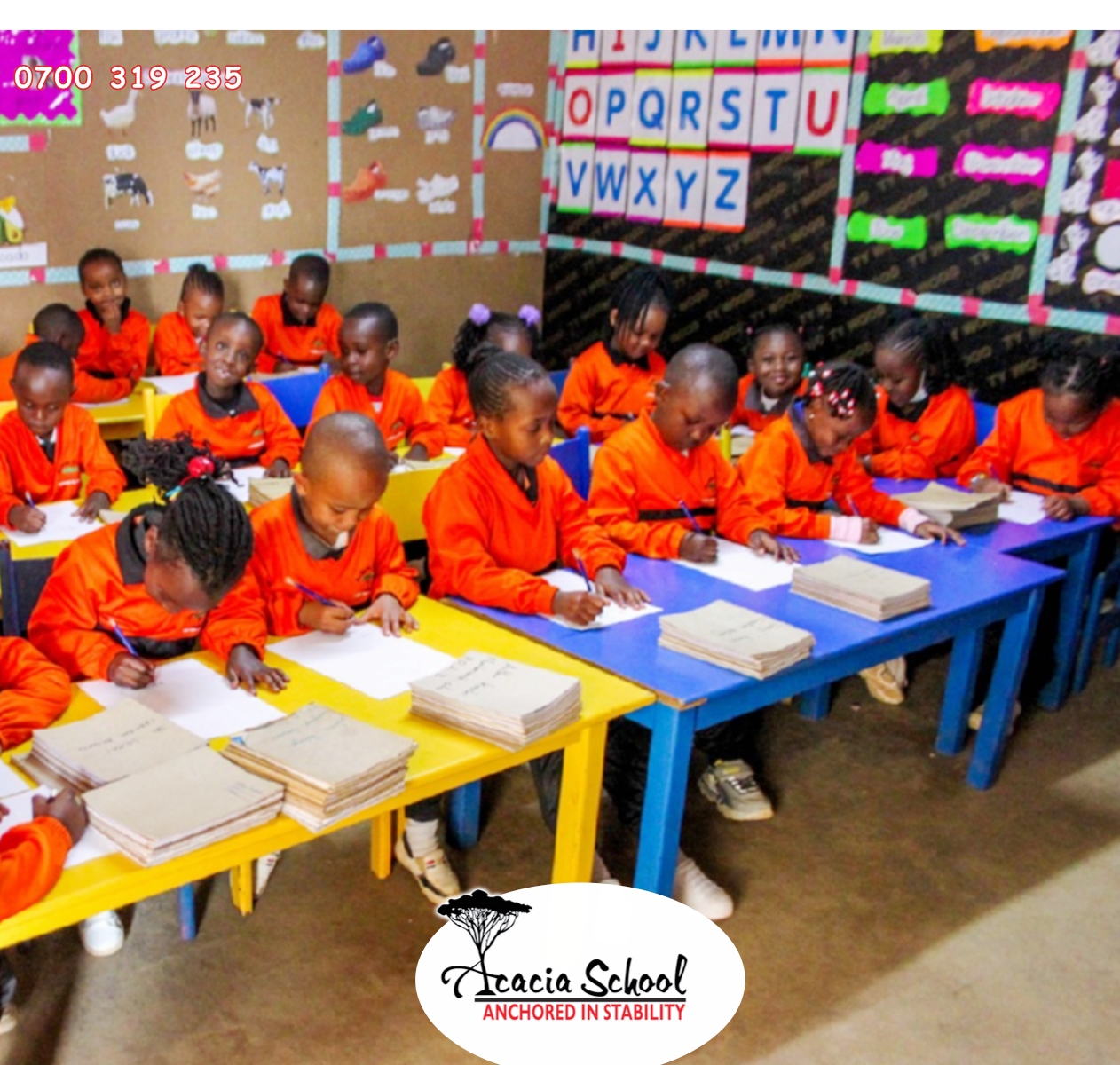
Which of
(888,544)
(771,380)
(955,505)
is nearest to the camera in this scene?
(888,544)

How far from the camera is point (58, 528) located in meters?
2.87

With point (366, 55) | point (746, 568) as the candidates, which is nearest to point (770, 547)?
point (746, 568)

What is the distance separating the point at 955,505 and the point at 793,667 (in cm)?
112

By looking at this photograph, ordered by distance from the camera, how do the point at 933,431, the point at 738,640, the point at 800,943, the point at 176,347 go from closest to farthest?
the point at 738,640 → the point at 800,943 → the point at 933,431 → the point at 176,347

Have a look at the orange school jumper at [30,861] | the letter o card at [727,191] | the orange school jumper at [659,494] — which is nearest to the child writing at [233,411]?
the orange school jumper at [659,494]

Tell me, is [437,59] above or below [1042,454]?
above

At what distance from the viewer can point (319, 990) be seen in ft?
7.42

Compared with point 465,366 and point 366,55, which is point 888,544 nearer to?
point 465,366

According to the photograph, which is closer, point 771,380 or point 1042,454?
point 1042,454

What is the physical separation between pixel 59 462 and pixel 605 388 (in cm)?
196

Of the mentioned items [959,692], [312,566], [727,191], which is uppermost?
[727,191]

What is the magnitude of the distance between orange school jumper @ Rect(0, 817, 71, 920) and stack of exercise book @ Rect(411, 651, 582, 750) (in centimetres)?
61

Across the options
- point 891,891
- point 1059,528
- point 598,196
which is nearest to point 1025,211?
point 1059,528

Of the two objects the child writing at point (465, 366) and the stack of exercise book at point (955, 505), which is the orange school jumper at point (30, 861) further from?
the child writing at point (465, 366)
